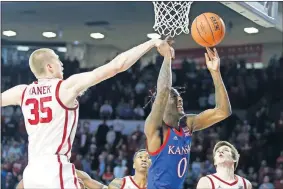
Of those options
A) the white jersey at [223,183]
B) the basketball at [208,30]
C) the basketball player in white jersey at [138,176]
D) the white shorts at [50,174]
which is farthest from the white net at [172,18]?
the white shorts at [50,174]

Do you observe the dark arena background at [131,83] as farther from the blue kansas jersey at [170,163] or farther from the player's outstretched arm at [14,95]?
the player's outstretched arm at [14,95]

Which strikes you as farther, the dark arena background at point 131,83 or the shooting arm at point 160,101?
the dark arena background at point 131,83

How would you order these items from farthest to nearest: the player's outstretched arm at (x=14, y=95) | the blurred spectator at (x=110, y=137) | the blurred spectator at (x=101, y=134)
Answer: the blurred spectator at (x=101, y=134) → the blurred spectator at (x=110, y=137) → the player's outstretched arm at (x=14, y=95)

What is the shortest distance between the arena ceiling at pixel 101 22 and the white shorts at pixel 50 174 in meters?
11.4

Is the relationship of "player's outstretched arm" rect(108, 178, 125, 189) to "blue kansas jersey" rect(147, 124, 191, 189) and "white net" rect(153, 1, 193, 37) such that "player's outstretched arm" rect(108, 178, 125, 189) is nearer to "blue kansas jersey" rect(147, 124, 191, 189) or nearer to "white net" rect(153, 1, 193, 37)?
"blue kansas jersey" rect(147, 124, 191, 189)

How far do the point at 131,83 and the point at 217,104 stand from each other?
1062 centimetres

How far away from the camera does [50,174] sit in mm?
4668

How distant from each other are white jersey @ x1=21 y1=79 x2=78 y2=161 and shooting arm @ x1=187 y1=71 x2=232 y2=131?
154cm

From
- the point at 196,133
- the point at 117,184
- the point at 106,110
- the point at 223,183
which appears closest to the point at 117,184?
the point at 117,184

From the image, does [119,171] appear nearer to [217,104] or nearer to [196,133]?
[196,133]

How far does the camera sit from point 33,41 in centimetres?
1850

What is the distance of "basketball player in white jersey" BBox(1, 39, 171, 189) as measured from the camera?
4.64 metres

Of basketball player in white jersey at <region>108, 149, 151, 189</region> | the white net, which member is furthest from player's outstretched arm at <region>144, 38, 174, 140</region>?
the white net

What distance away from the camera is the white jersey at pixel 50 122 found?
4.71 meters
